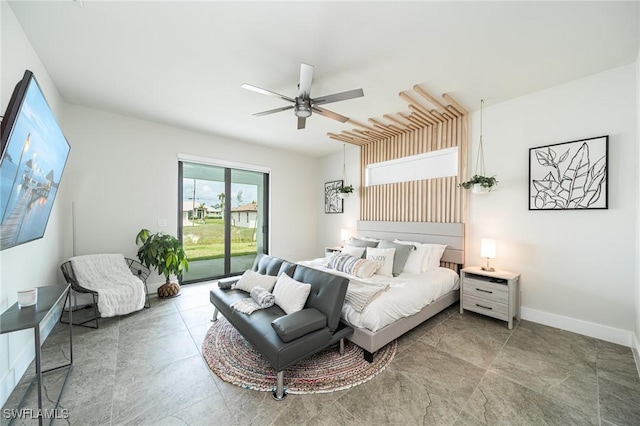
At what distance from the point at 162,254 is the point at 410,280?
364 cm

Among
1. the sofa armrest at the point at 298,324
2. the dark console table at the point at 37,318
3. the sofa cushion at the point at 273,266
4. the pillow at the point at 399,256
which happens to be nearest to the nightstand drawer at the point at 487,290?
the pillow at the point at 399,256

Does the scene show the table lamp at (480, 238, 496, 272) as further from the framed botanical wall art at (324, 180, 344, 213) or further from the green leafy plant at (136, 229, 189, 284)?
the green leafy plant at (136, 229, 189, 284)

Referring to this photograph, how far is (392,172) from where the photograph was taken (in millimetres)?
4727

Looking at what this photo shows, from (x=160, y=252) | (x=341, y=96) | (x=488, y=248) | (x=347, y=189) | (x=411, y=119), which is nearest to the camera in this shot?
(x=341, y=96)

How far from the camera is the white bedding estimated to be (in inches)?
90.7

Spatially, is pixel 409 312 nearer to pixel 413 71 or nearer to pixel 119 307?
pixel 413 71

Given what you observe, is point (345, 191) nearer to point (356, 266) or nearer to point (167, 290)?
point (356, 266)

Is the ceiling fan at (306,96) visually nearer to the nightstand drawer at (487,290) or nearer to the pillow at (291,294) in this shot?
the pillow at (291,294)

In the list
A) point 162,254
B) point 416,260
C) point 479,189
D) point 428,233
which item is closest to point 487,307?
point 416,260

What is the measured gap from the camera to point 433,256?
3633mm

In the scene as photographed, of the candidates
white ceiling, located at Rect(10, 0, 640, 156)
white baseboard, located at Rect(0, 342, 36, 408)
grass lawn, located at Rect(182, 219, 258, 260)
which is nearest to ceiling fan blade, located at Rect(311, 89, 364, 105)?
white ceiling, located at Rect(10, 0, 640, 156)

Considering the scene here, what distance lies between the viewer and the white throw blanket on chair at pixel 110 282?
2.93 meters

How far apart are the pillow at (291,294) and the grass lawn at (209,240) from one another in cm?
295

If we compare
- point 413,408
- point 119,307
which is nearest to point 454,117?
point 413,408
